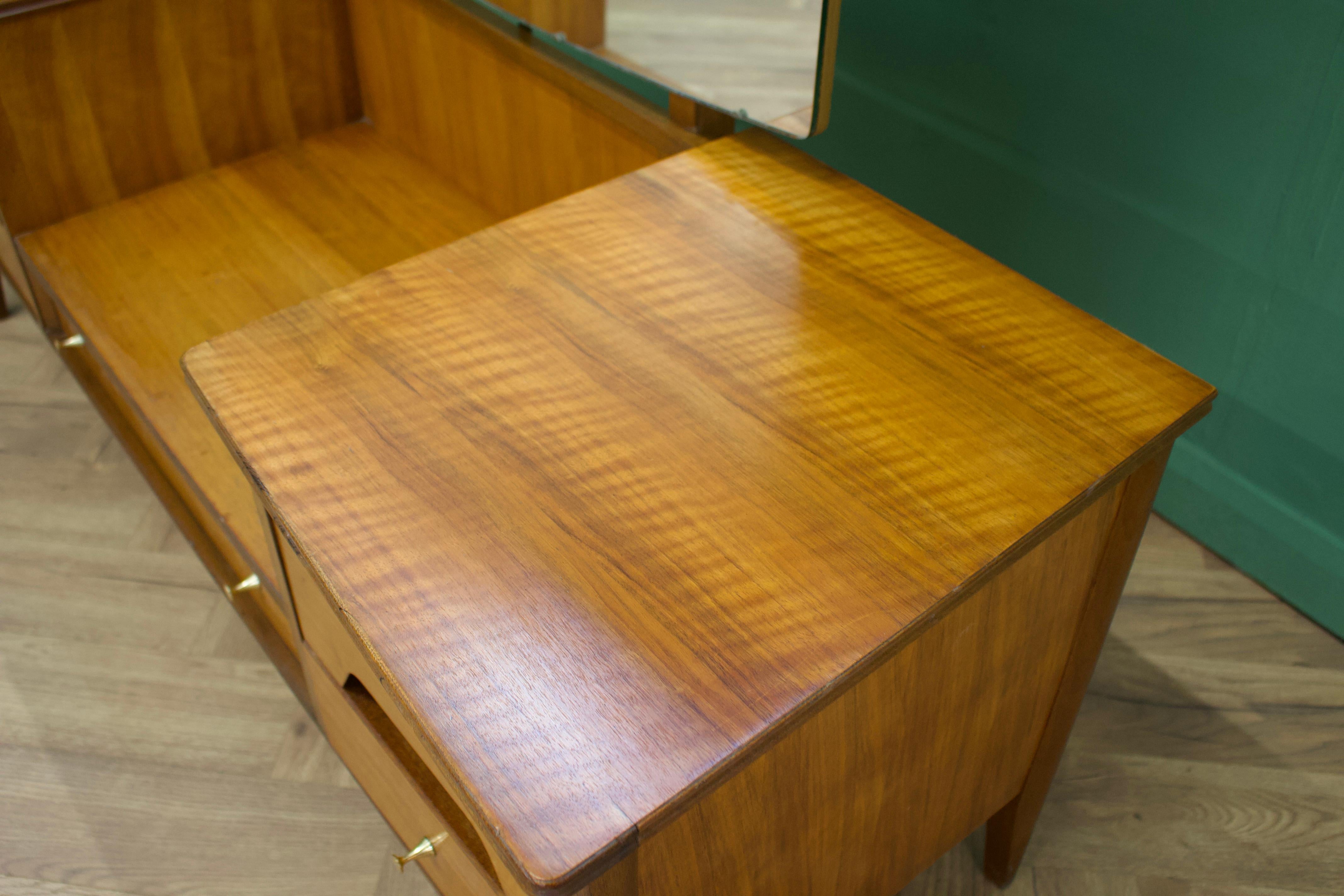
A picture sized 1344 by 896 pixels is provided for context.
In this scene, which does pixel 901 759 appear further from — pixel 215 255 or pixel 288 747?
pixel 215 255

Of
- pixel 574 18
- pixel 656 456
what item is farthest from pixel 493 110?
pixel 656 456

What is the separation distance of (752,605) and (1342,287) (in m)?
0.91

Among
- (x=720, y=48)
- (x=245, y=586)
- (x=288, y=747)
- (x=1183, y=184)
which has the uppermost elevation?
(x=720, y=48)

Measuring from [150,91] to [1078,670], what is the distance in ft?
4.05

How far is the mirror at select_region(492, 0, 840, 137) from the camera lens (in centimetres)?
89

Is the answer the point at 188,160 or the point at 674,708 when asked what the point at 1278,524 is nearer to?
the point at 674,708

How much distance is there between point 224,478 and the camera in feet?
3.62

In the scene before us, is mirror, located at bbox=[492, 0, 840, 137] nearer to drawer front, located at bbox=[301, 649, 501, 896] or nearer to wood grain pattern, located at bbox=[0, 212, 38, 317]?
drawer front, located at bbox=[301, 649, 501, 896]

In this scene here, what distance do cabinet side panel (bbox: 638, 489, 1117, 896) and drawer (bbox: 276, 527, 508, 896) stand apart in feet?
0.54

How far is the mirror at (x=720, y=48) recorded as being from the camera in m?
0.89

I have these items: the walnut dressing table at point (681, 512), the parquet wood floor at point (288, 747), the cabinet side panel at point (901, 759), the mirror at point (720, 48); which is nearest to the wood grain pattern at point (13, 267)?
the parquet wood floor at point (288, 747)

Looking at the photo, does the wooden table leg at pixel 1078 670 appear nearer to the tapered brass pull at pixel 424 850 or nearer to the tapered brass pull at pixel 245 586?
the tapered brass pull at pixel 424 850

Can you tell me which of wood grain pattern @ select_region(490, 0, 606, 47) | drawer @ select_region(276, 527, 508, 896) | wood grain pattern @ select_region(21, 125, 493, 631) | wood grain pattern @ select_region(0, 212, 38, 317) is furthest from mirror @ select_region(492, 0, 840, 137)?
wood grain pattern @ select_region(0, 212, 38, 317)

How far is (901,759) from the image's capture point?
76 cm
